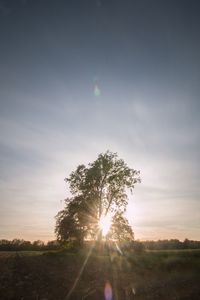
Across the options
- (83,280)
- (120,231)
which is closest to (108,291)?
(83,280)

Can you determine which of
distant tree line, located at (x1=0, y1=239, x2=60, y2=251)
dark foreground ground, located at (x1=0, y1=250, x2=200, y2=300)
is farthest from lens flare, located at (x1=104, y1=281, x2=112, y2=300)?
distant tree line, located at (x1=0, y1=239, x2=60, y2=251)

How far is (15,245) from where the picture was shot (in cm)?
6688

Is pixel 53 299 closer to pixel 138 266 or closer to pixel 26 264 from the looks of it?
pixel 26 264

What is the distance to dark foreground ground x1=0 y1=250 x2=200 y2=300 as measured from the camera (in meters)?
19.5

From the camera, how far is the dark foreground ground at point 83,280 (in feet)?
64.0

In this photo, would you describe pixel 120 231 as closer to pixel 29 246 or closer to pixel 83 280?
pixel 83 280

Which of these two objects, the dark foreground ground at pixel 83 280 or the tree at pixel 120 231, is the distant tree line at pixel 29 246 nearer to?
the tree at pixel 120 231

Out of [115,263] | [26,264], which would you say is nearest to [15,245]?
[115,263]

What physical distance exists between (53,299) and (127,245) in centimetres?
3129

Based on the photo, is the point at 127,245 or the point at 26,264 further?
the point at 127,245

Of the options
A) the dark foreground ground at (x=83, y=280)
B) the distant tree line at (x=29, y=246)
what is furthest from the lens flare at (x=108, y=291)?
the distant tree line at (x=29, y=246)

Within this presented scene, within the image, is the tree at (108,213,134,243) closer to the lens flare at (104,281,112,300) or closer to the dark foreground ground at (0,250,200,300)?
the dark foreground ground at (0,250,200,300)

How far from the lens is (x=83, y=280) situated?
79.9 ft

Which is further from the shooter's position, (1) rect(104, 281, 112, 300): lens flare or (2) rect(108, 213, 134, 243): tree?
(2) rect(108, 213, 134, 243): tree
